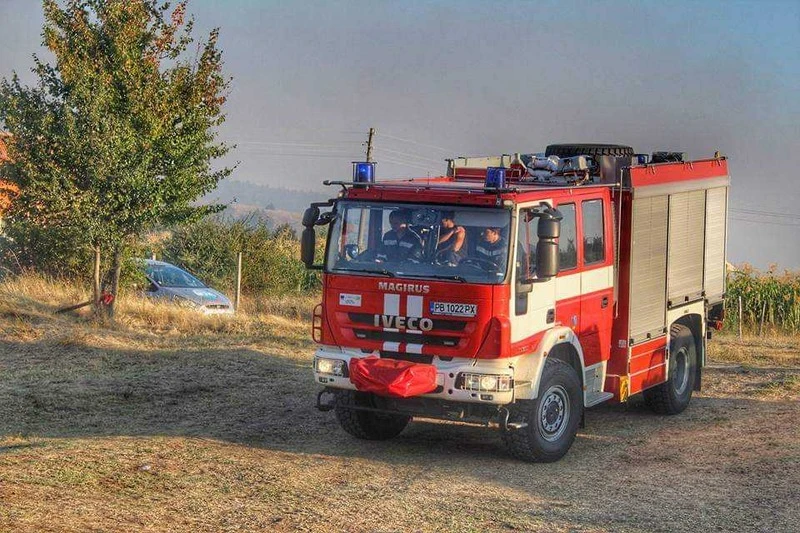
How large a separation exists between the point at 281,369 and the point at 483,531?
864 centimetres

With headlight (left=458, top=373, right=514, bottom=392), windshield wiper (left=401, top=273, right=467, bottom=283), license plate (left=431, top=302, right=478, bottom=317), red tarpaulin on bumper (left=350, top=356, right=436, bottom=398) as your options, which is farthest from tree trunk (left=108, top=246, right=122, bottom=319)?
headlight (left=458, top=373, right=514, bottom=392)

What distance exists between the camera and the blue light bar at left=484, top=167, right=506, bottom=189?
1040 centimetres

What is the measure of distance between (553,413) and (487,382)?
1262 millimetres

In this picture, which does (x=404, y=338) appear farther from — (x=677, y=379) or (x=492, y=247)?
(x=677, y=379)

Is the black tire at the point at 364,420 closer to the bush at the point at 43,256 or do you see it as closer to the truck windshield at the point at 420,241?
the truck windshield at the point at 420,241

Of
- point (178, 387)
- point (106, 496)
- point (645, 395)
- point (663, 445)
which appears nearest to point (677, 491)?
point (663, 445)

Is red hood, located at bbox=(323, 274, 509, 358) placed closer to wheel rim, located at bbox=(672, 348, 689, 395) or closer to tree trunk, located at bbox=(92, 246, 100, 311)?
wheel rim, located at bbox=(672, 348, 689, 395)

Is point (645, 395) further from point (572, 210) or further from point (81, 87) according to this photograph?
point (81, 87)

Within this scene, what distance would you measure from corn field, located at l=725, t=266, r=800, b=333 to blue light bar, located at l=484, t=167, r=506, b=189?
20.9 m

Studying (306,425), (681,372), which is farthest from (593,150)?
(306,425)

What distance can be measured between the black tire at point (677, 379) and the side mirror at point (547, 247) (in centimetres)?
410

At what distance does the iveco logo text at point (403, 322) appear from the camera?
10.4 metres

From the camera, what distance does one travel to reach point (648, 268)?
12742mm

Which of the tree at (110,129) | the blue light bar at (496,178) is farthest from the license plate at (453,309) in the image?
the tree at (110,129)
